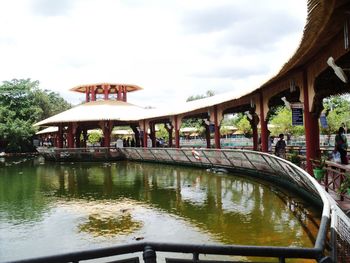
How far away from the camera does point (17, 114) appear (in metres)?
49.5

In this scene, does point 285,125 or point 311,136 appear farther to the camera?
point 285,125

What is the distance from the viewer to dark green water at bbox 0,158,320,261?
827cm

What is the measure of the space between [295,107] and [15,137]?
40557mm

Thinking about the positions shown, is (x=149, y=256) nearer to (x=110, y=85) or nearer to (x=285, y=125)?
(x=110, y=85)

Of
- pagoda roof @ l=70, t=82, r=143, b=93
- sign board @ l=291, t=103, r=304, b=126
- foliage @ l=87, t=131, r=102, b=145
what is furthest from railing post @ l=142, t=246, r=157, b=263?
foliage @ l=87, t=131, r=102, b=145

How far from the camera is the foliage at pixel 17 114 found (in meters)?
46.4

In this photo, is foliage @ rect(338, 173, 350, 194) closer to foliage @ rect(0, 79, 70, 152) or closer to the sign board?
the sign board

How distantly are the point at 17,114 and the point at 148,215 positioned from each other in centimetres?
4317

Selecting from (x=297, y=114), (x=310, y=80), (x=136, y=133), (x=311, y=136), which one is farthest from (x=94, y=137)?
(x=310, y=80)

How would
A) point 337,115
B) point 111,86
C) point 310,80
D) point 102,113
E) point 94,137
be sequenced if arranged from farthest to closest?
1. point 94,137
2. point 111,86
3. point 337,115
4. point 102,113
5. point 310,80

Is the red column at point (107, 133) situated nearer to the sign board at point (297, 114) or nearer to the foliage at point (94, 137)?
the foliage at point (94, 137)

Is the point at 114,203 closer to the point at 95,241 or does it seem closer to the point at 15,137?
the point at 95,241

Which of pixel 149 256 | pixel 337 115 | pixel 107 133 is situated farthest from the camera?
pixel 337 115

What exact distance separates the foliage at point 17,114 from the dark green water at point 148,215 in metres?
31.1
